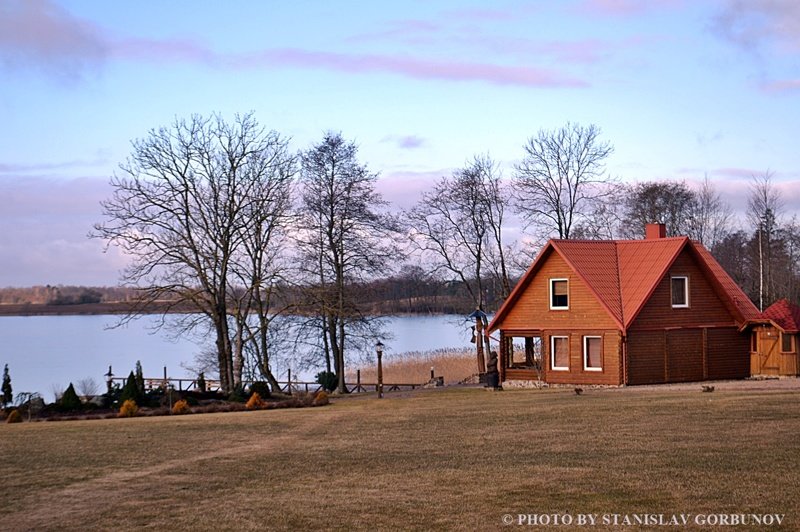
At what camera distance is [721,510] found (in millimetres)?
10406

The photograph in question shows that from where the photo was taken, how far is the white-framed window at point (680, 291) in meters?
36.1

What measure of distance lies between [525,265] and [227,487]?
131 feet

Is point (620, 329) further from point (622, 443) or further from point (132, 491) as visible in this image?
point (132, 491)

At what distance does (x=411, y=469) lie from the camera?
46.7 feet

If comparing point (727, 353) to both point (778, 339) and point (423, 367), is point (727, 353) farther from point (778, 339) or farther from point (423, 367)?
point (423, 367)

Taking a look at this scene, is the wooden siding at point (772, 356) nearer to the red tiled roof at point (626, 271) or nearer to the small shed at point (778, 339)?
the small shed at point (778, 339)

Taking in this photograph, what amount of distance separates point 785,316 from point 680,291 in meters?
4.06

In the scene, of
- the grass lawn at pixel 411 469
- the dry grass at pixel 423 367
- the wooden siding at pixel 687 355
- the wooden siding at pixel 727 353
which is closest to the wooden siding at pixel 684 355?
the wooden siding at pixel 687 355

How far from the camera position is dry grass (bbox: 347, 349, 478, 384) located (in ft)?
177

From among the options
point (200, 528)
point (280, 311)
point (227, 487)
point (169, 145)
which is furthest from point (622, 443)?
point (169, 145)

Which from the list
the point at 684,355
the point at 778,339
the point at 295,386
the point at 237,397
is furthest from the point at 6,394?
the point at 778,339

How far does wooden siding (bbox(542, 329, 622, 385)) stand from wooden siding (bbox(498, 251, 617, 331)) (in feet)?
0.90

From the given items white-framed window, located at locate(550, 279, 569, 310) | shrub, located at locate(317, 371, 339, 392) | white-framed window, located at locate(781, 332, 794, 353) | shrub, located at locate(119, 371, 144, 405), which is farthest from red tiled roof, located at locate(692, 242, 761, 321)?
shrub, located at locate(119, 371, 144, 405)

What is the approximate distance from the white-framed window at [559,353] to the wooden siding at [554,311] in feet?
2.23
